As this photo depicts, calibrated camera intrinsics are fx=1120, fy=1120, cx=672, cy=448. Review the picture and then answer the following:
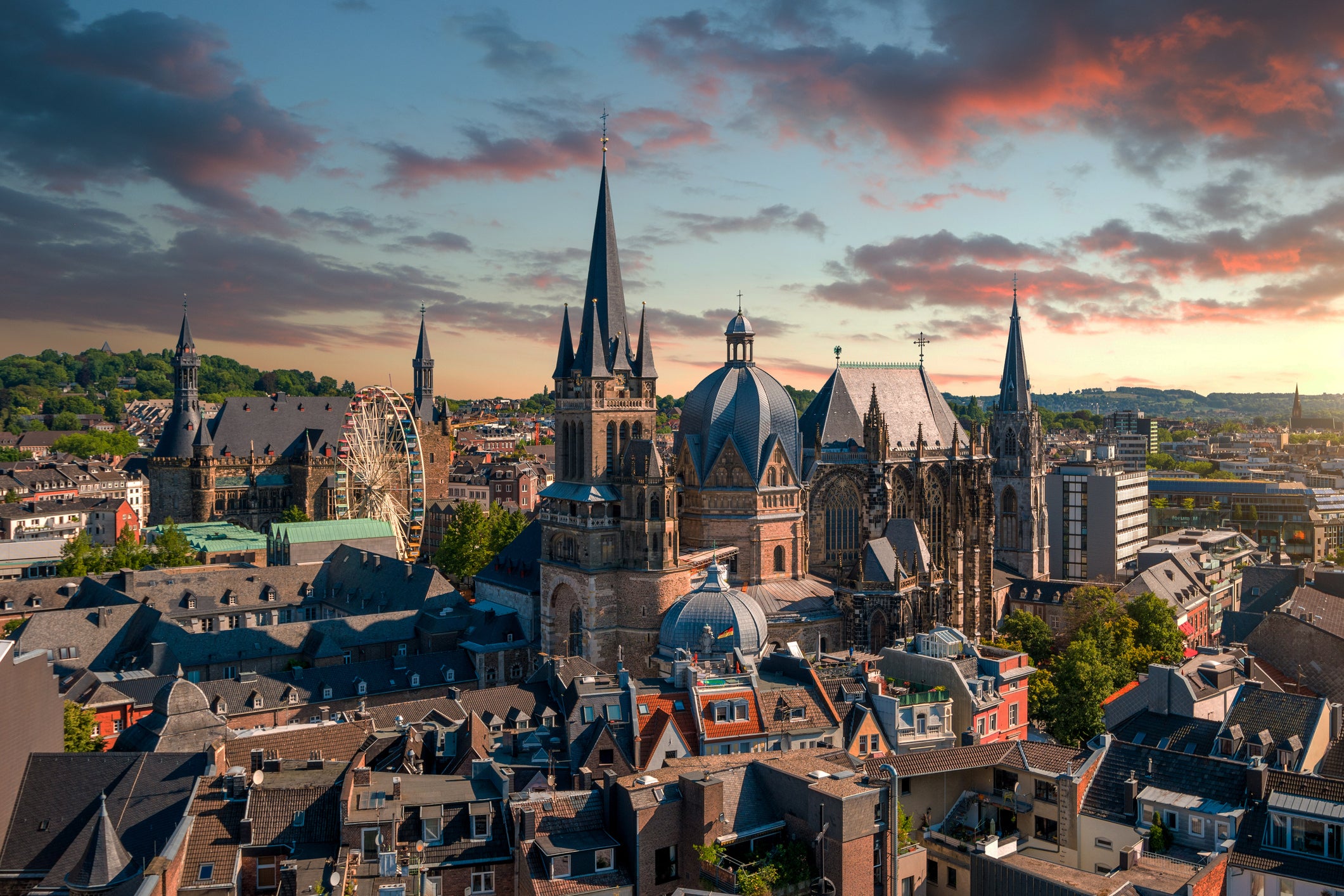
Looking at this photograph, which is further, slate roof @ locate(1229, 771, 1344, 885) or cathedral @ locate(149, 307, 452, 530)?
cathedral @ locate(149, 307, 452, 530)

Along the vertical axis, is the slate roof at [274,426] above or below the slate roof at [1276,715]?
above

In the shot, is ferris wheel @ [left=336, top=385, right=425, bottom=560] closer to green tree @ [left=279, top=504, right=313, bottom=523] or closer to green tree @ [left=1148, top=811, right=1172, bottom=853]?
green tree @ [left=279, top=504, right=313, bottom=523]

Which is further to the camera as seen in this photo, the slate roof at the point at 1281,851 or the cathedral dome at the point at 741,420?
the cathedral dome at the point at 741,420

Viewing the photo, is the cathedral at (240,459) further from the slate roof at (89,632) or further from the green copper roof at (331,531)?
the slate roof at (89,632)

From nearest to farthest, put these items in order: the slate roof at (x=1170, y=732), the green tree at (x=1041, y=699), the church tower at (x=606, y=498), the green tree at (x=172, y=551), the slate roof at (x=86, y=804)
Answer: the slate roof at (x=86, y=804) < the slate roof at (x=1170, y=732) < the green tree at (x=1041, y=699) < the church tower at (x=606, y=498) < the green tree at (x=172, y=551)

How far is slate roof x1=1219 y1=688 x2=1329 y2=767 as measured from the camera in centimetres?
4831

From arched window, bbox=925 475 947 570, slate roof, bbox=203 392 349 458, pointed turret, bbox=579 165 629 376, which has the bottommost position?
arched window, bbox=925 475 947 570

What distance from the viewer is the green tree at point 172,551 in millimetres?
99188

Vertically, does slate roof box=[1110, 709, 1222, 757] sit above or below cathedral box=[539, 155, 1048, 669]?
below

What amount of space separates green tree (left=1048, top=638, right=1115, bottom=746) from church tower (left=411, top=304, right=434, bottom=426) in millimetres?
103974

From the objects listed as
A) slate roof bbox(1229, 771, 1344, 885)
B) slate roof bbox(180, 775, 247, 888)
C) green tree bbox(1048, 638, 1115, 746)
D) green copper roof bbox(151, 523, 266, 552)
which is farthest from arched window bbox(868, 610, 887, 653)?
green copper roof bbox(151, 523, 266, 552)

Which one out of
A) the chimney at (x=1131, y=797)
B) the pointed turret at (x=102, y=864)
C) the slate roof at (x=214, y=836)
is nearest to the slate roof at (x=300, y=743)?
the slate roof at (x=214, y=836)

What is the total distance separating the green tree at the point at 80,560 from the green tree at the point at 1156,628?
3235 inches

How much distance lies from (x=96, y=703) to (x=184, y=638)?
37.1ft
